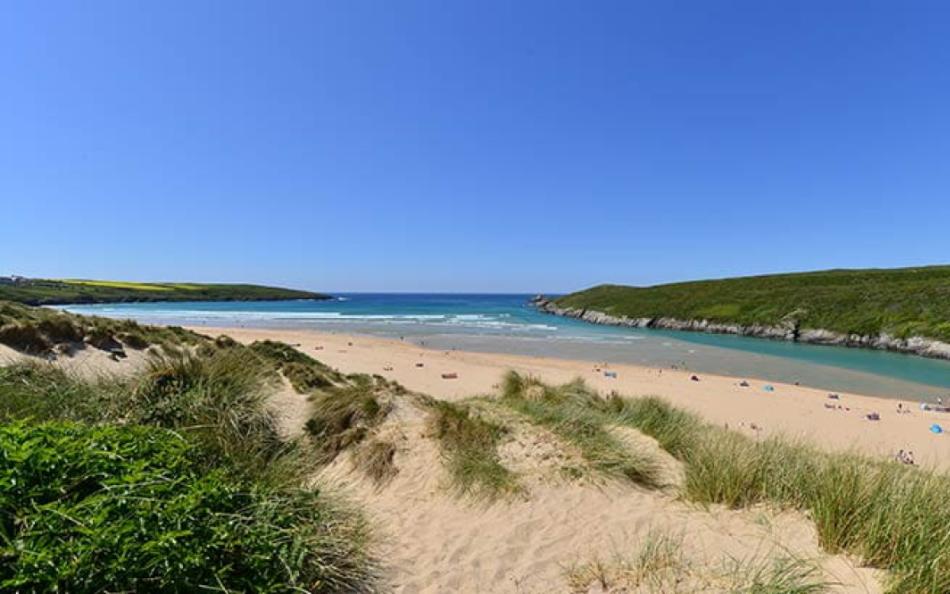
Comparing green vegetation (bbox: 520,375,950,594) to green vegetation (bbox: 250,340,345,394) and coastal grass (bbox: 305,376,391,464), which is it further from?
green vegetation (bbox: 250,340,345,394)

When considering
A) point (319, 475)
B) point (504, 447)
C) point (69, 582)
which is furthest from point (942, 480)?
point (69, 582)

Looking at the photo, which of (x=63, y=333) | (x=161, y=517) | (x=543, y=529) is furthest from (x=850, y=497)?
(x=63, y=333)

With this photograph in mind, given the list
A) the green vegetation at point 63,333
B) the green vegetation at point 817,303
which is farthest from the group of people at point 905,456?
the green vegetation at point 817,303

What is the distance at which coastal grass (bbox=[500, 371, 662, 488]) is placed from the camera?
5879 millimetres

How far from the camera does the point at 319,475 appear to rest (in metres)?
5.66

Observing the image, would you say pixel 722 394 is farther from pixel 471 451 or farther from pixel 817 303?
pixel 817 303

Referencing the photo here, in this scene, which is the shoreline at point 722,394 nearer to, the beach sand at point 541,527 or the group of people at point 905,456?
the group of people at point 905,456

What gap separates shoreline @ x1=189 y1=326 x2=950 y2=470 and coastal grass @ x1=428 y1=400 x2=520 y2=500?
4.71 m

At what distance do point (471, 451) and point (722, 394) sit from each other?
14.2 meters

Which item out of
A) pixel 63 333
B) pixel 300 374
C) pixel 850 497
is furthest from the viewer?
pixel 300 374

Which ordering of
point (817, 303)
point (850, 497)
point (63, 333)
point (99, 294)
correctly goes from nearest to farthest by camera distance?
point (850, 497) < point (63, 333) < point (817, 303) < point (99, 294)

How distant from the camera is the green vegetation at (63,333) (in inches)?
401

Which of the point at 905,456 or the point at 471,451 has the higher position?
the point at 471,451

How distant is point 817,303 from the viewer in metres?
44.3
